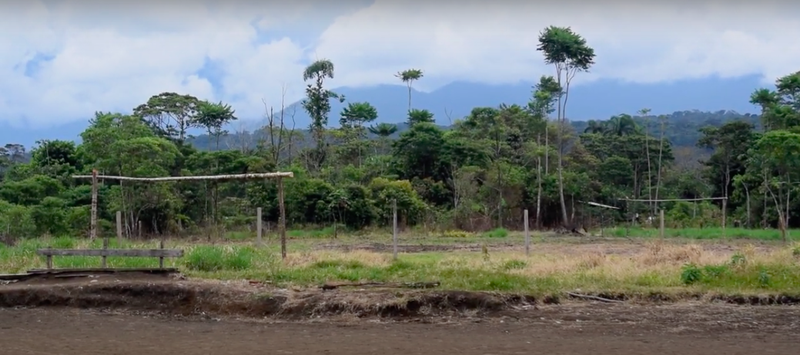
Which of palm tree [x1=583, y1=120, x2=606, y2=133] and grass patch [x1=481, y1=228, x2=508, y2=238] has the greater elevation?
palm tree [x1=583, y1=120, x2=606, y2=133]

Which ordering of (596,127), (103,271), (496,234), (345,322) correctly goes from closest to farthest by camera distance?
(345,322)
(103,271)
(496,234)
(596,127)

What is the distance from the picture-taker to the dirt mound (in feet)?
40.6

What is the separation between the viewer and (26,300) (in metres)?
13.9

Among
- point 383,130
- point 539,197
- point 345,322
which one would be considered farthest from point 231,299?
point 383,130

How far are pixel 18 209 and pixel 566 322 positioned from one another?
2503cm

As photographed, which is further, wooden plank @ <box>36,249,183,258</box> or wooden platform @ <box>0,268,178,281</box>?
wooden plank @ <box>36,249,183,258</box>

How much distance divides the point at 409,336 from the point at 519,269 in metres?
5.89

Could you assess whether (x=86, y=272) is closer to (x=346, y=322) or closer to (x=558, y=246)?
(x=346, y=322)

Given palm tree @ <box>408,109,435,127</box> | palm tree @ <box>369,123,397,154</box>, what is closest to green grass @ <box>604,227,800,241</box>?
palm tree @ <box>408,109,435,127</box>

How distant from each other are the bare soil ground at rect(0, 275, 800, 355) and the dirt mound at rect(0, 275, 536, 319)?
0.02 m

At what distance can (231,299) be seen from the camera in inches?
514

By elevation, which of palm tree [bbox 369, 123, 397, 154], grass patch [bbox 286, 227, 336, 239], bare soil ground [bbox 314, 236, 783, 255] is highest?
palm tree [bbox 369, 123, 397, 154]

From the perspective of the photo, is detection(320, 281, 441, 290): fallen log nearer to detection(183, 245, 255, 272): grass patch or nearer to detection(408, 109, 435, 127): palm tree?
detection(183, 245, 255, 272): grass patch

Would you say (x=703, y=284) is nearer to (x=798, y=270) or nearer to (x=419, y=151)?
(x=798, y=270)
